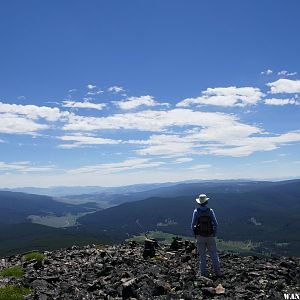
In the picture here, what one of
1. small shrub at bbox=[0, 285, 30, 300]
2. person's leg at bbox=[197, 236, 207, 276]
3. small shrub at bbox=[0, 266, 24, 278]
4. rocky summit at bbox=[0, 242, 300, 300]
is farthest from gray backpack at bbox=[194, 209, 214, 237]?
small shrub at bbox=[0, 266, 24, 278]

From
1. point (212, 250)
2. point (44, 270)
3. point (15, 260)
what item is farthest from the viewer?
point (15, 260)

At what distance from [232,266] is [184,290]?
891 centimetres

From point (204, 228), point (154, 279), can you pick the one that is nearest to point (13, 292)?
point (154, 279)

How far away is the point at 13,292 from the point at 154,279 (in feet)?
22.3

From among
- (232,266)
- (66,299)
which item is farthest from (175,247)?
(66,299)

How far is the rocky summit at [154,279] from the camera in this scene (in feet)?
58.8

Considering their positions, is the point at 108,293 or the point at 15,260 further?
the point at 15,260

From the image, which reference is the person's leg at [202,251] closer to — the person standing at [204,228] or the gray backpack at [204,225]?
the person standing at [204,228]

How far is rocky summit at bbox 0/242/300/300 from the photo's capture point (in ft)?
58.8

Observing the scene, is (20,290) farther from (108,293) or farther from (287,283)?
(287,283)

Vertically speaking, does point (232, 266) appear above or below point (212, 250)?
below

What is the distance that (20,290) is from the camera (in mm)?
19297

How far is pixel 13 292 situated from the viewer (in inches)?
730

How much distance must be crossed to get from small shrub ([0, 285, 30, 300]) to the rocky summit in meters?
0.46
